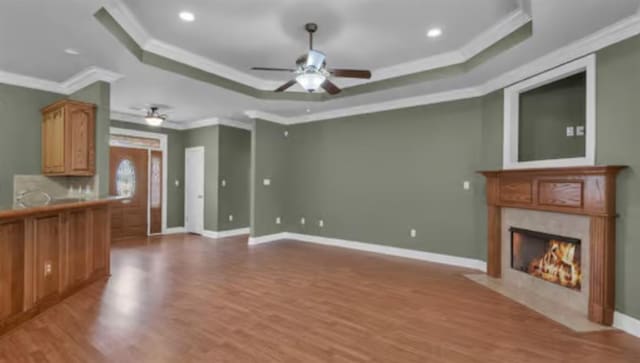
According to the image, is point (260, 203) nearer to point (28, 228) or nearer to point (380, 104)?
point (380, 104)

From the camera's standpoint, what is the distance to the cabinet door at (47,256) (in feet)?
10.1

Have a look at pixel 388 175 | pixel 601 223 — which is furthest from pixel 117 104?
pixel 601 223

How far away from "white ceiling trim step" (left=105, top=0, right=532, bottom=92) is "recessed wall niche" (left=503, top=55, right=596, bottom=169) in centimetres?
78

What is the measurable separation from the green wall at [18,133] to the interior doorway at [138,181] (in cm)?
216

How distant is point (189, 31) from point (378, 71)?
2.75m

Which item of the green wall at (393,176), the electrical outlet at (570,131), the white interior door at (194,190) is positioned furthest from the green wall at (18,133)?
the electrical outlet at (570,131)

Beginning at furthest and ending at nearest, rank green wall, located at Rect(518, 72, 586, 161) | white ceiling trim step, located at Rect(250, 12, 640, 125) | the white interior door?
the white interior door, green wall, located at Rect(518, 72, 586, 161), white ceiling trim step, located at Rect(250, 12, 640, 125)

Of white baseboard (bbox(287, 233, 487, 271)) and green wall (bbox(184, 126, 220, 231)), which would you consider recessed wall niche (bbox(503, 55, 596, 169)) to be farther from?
green wall (bbox(184, 126, 220, 231))

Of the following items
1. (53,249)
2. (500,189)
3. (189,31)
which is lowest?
(53,249)

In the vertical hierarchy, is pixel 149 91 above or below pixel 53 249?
above

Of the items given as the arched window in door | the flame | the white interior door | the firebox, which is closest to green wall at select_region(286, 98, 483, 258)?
the firebox

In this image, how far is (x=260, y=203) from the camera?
6.74 metres

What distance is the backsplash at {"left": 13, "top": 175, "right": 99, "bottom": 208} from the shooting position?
4461 millimetres

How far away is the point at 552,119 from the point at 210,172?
22.0 feet
